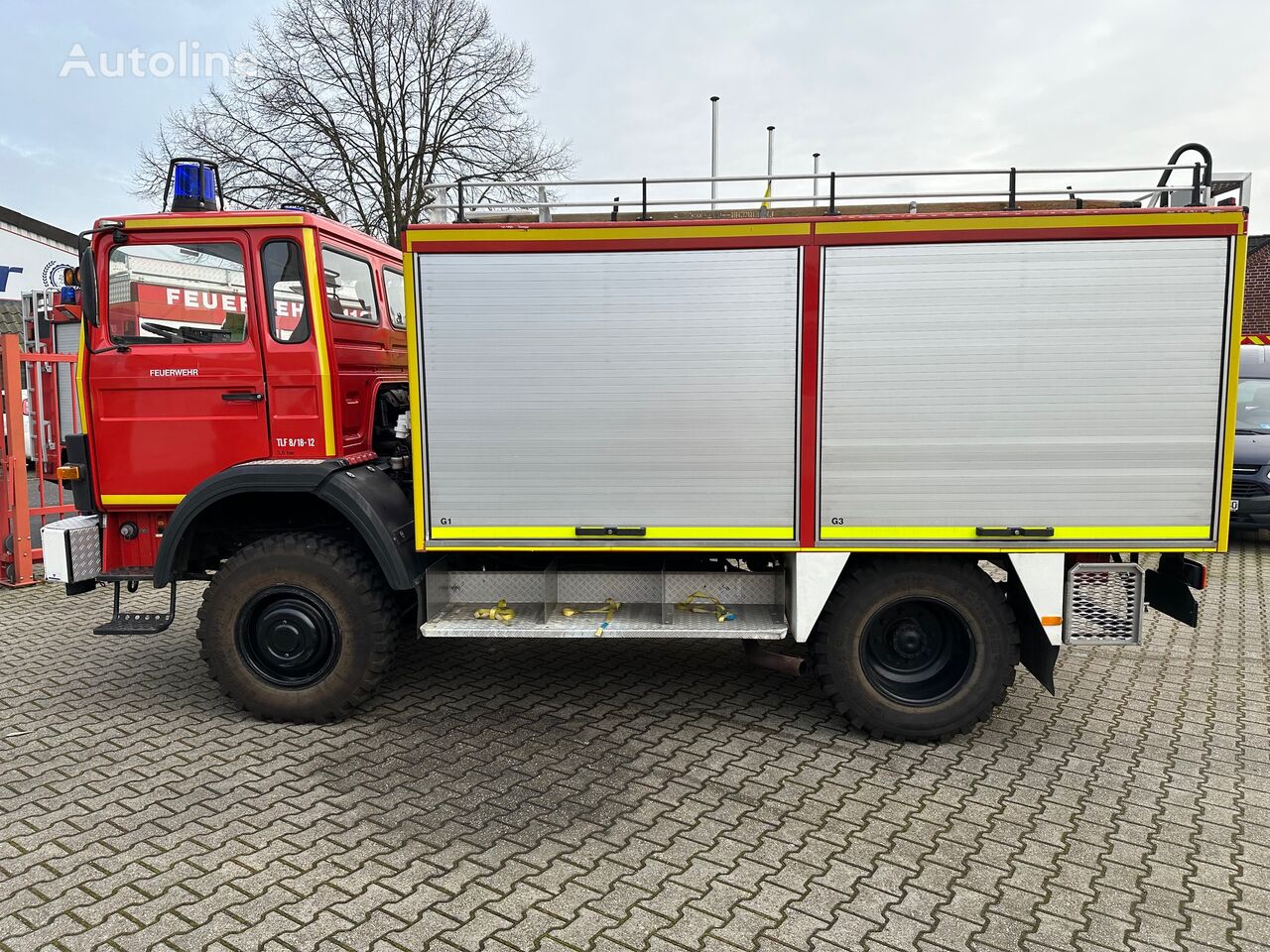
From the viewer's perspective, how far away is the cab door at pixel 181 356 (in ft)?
14.8

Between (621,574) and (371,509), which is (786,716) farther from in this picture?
(371,509)

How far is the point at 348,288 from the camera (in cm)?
482

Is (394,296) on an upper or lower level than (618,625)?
upper

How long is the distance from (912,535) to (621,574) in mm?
1544

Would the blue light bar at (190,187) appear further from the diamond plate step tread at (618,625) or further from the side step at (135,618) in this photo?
the diamond plate step tread at (618,625)

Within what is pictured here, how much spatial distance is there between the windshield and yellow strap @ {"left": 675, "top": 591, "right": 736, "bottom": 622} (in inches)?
321

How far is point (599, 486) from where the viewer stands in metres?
4.29

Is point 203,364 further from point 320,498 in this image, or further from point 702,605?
point 702,605

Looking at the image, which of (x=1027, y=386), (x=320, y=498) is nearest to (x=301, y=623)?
(x=320, y=498)

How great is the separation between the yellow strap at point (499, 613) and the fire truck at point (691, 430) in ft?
0.07

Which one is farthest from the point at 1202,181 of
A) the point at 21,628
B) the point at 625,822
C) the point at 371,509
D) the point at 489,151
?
the point at 489,151

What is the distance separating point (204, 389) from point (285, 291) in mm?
689

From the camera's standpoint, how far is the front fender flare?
4.32m

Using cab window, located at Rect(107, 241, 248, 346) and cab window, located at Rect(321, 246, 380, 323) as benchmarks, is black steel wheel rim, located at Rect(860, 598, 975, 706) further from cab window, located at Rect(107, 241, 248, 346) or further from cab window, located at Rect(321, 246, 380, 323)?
cab window, located at Rect(107, 241, 248, 346)
